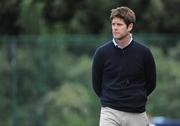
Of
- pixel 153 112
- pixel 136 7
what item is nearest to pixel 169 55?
pixel 153 112

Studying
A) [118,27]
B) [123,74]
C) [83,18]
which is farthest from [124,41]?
[83,18]

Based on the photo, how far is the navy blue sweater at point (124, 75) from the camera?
816 cm

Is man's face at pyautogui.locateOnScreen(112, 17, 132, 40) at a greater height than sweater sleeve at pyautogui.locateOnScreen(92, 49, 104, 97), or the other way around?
man's face at pyautogui.locateOnScreen(112, 17, 132, 40)

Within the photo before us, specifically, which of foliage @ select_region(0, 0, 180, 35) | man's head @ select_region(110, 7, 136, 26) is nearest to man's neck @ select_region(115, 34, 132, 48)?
man's head @ select_region(110, 7, 136, 26)

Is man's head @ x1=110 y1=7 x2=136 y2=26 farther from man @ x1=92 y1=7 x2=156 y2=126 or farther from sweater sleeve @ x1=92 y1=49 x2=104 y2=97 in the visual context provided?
sweater sleeve @ x1=92 y1=49 x2=104 y2=97

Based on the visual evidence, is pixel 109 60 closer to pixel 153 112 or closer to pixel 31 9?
pixel 153 112

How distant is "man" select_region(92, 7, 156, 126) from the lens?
26.7 feet

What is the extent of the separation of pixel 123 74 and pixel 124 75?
18 millimetres

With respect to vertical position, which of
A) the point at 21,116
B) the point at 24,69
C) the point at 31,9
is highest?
the point at 31,9

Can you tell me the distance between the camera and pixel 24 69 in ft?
57.2

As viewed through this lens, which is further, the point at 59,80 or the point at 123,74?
the point at 59,80

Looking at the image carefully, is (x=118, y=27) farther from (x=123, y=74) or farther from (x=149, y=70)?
(x=149, y=70)

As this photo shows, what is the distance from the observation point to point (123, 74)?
819cm

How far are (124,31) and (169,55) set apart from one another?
9605mm
